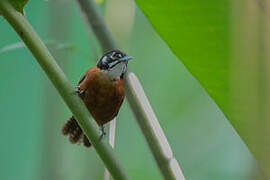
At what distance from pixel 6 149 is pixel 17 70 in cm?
27

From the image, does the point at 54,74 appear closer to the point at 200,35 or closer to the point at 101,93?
the point at 200,35

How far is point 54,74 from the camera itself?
1.89ft

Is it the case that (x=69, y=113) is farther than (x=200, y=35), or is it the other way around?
(x=69, y=113)

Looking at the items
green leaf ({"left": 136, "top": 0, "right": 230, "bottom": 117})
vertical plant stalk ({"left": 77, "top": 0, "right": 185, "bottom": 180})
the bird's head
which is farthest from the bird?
green leaf ({"left": 136, "top": 0, "right": 230, "bottom": 117})

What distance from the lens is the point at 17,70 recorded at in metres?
1.60

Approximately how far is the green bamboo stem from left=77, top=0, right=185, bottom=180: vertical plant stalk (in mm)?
93

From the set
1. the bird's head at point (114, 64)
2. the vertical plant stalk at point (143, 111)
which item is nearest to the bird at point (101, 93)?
the bird's head at point (114, 64)

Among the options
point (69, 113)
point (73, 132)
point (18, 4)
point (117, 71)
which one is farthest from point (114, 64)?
point (18, 4)

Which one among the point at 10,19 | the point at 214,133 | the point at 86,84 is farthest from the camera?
the point at 214,133

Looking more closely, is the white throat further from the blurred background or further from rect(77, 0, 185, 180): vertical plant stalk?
rect(77, 0, 185, 180): vertical plant stalk

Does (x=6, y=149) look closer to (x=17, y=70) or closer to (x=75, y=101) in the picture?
(x=17, y=70)

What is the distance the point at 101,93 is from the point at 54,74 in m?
0.86

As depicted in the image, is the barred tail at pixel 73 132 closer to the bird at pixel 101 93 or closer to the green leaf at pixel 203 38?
the bird at pixel 101 93

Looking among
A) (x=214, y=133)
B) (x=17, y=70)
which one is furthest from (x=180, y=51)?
(x=214, y=133)
